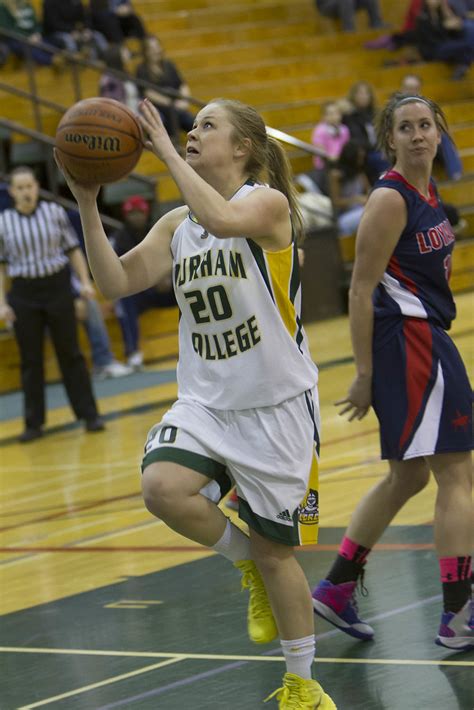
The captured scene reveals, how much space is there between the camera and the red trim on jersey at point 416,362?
13.9 ft

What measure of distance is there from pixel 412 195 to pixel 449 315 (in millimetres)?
389

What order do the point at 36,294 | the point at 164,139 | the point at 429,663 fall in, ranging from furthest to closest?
the point at 36,294 < the point at 429,663 < the point at 164,139

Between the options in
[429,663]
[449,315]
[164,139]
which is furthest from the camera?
[449,315]

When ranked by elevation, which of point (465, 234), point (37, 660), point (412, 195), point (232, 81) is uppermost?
point (412, 195)

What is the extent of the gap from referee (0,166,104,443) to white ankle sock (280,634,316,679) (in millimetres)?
5918

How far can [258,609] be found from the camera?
12.5 ft

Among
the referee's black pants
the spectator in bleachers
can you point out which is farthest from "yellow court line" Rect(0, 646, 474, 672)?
the spectator in bleachers

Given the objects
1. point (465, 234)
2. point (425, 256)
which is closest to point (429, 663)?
point (425, 256)

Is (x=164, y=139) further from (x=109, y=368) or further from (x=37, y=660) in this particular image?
(x=109, y=368)

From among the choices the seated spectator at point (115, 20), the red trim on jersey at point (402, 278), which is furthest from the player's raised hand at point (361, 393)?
the seated spectator at point (115, 20)

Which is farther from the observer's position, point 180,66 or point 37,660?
point 180,66

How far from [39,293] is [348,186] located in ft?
18.9

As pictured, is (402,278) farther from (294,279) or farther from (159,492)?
(159,492)

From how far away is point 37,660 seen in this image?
4527mm
